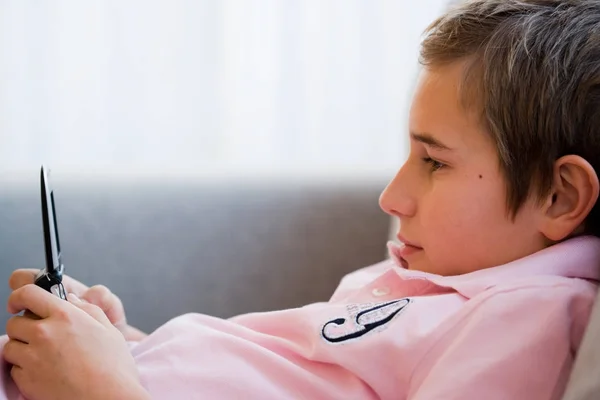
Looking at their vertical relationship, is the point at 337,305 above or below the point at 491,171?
below

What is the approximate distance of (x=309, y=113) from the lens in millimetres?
1547

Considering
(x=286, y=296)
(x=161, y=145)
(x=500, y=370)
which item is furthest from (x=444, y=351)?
(x=161, y=145)

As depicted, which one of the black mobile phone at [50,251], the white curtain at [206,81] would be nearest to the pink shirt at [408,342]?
the black mobile phone at [50,251]

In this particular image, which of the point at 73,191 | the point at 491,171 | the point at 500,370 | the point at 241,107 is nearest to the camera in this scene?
the point at 500,370

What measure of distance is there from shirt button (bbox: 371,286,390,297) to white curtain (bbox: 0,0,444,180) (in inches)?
19.7

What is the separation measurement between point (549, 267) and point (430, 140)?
147 mm

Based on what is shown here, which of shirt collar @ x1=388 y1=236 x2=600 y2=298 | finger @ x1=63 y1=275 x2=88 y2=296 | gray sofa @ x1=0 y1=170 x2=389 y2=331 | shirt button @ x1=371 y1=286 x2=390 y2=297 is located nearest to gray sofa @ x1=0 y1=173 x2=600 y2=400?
gray sofa @ x1=0 y1=170 x2=389 y2=331

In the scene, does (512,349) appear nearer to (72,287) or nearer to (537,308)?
(537,308)

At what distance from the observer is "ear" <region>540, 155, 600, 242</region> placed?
2.19 ft

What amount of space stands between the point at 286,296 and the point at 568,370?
0.64 metres

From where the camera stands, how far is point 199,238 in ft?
3.82

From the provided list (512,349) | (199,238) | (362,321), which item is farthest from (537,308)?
(199,238)

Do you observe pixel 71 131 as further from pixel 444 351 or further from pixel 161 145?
pixel 444 351

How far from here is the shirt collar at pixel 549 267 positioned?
0.66m
